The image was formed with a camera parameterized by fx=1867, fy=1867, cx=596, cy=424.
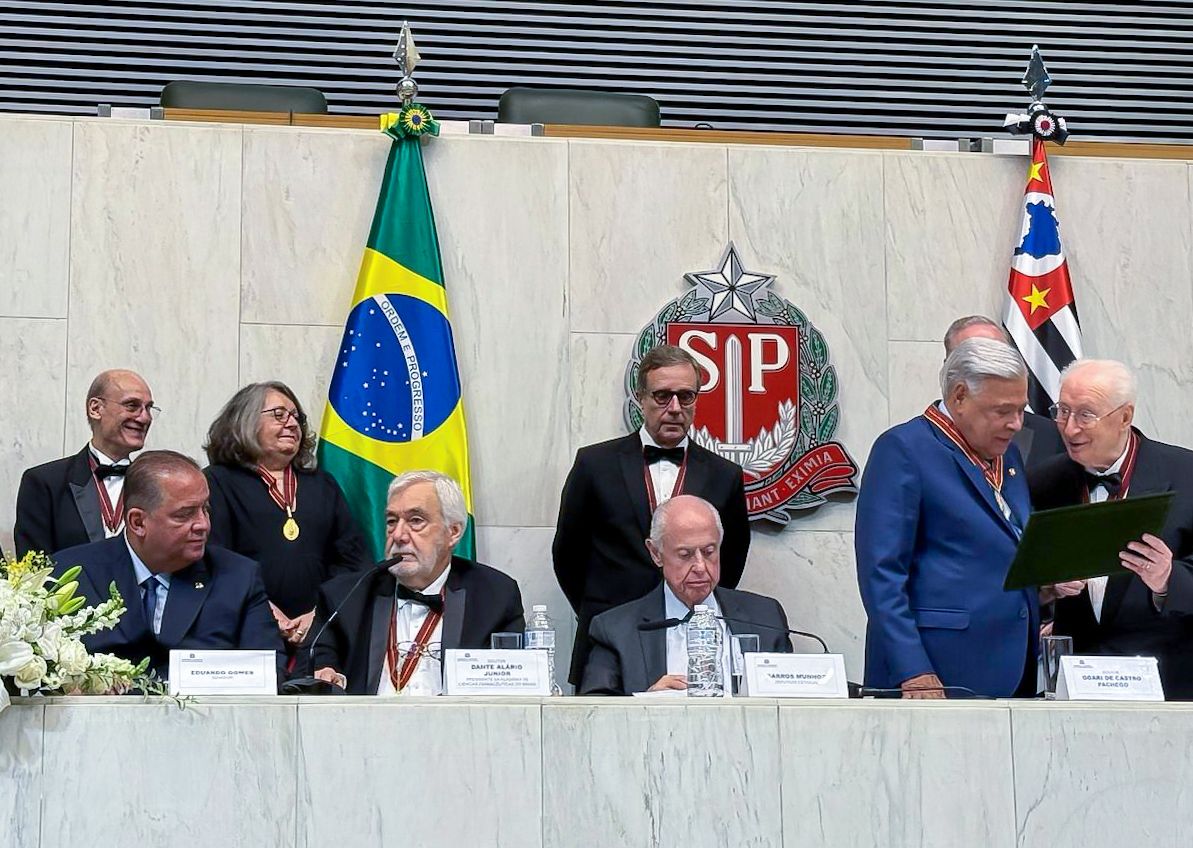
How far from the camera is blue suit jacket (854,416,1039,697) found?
4305 millimetres

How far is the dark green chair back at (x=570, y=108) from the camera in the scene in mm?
6996

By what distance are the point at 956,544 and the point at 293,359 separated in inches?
115

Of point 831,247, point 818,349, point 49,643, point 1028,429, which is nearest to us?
point 49,643

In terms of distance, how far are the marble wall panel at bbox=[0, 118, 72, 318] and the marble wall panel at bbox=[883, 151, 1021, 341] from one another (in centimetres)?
294

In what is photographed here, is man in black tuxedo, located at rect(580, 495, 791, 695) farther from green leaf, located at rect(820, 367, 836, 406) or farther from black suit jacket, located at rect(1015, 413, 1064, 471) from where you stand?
green leaf, located at rect(820, 367, 836, 406)

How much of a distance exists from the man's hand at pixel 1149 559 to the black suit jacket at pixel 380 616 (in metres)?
1.58

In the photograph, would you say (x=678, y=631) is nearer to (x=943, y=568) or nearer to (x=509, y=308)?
(x=943, y=568)

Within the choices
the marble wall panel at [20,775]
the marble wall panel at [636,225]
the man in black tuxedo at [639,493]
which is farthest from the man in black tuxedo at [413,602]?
the marble wall panel at [636,225]

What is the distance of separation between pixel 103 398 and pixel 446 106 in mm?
2819

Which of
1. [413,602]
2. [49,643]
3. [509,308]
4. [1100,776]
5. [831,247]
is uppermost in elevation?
[831,247]

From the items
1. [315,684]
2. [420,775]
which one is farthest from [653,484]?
[420,775]

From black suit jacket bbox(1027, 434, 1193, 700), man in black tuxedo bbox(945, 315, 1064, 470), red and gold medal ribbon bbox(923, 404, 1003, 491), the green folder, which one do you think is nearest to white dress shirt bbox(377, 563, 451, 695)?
red and gold medal ribbon bbox(923, 404, 1003, 491)

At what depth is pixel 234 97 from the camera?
702cm

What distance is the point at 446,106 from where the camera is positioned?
8.05m
